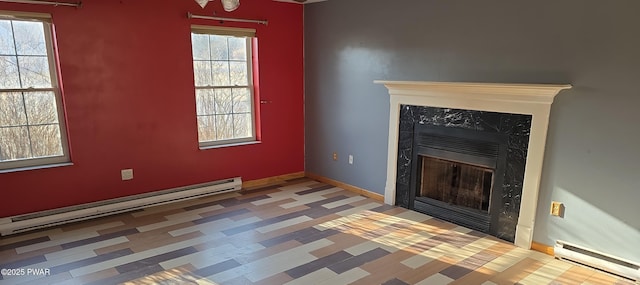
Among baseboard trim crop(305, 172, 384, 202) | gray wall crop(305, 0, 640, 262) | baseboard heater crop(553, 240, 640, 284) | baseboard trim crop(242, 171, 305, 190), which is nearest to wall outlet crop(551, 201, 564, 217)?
gray wall crop(305, 0, 640, 262)

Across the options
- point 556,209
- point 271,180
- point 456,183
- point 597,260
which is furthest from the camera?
point 271,180

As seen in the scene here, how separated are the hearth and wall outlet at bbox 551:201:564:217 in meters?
0.40

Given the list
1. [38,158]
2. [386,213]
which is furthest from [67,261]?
[386,213]

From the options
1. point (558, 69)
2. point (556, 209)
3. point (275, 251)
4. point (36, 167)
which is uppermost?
point (558, 69)

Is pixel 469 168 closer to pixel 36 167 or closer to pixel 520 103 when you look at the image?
pixel 520 103

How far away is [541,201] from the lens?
3.03m

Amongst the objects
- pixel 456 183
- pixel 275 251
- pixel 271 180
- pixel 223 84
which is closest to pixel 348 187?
pixel 271 180

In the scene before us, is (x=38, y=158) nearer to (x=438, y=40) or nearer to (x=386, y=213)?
(x=386, y=213)

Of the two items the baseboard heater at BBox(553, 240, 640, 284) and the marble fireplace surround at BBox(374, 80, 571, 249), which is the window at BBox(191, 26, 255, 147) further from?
the baseboard heater at BBox(553, 240, 640, 284)

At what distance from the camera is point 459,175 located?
363 cm

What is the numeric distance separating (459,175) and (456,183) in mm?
85

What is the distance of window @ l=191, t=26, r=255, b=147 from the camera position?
13.9 ft

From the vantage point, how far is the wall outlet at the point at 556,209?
2936 mm

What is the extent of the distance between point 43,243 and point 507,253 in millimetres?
3676
